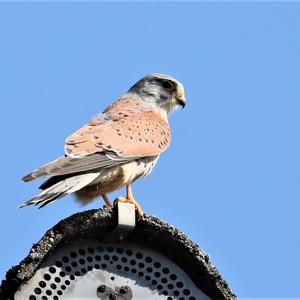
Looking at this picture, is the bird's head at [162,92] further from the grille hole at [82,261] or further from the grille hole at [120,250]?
the grille hole at [82,261]

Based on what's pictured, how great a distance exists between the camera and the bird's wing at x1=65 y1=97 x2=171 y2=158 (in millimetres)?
6273

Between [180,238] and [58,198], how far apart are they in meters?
1.10

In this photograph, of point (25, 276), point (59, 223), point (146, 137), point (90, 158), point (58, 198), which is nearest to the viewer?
point (25, 276)

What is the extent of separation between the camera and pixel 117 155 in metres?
6.38

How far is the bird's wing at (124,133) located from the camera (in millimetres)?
6273

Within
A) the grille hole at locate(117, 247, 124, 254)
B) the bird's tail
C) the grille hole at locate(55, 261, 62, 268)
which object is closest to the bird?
the bird's tail

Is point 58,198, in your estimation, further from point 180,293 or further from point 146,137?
point 146,137

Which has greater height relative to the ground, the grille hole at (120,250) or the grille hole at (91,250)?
the grille hole at (120,250)

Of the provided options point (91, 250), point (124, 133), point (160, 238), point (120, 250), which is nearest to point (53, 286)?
point (91, 250)

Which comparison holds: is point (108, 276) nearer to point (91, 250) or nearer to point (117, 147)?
point (91, 250)

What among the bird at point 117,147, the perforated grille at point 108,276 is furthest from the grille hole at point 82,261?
the bird at point 117,147

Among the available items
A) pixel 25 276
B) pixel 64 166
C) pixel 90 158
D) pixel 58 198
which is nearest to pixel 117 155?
pixel 90 158

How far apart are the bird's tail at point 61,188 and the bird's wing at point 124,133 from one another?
0.65ft

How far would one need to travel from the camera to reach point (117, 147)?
6.46 metres
